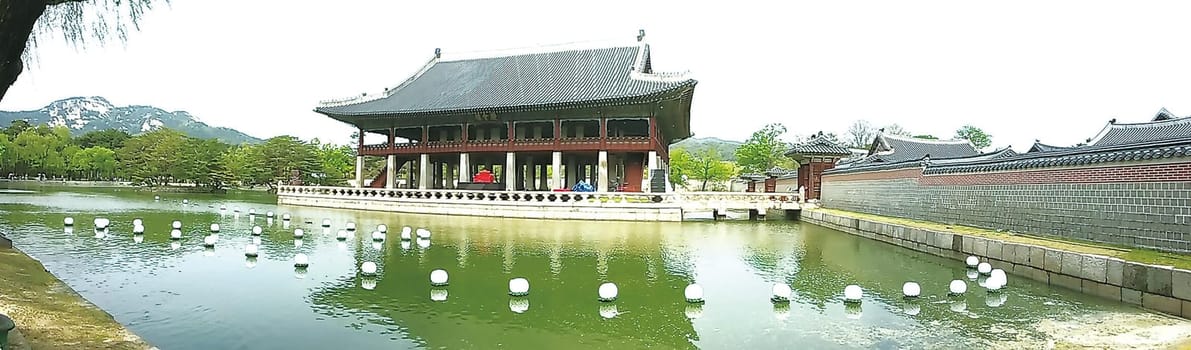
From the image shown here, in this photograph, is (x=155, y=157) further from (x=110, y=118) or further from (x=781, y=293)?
(x=110, y=118)

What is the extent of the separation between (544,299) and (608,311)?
3.07 ft

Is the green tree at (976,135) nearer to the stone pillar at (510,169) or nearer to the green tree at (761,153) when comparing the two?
the green tree at (761,153)

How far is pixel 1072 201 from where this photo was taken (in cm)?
1059

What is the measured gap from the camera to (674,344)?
18.9 ft

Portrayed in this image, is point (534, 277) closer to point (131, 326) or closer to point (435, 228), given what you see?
point (131, 326)

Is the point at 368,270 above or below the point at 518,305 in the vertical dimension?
above

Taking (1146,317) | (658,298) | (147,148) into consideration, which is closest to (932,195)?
(1146,317)

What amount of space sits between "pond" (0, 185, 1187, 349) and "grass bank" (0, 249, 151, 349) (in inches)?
17.6

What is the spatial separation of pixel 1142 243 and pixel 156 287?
43.3 ft

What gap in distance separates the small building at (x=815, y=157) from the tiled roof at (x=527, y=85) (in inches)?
278

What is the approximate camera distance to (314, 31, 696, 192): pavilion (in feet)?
85.0

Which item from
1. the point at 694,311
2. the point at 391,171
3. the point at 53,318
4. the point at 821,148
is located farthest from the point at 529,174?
the point at 53,318

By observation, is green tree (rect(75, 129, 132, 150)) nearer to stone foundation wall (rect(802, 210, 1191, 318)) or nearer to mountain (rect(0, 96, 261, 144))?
stone foundation wall (rect(802, 210, 1191, 318))

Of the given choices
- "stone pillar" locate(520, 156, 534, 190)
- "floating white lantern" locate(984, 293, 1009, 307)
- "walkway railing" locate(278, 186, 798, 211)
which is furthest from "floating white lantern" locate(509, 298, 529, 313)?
"stone pillar" locate(520, 156, 534, 190)
